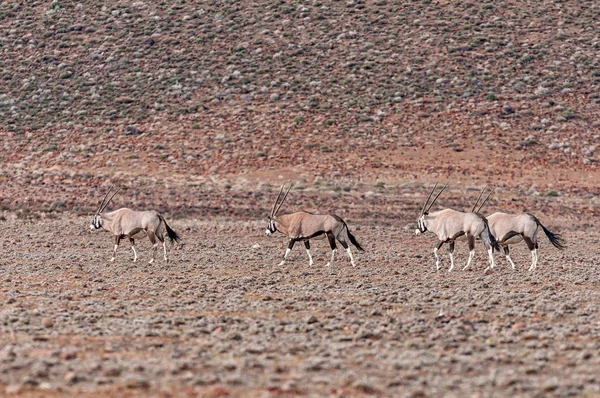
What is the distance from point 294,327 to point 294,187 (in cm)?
3206

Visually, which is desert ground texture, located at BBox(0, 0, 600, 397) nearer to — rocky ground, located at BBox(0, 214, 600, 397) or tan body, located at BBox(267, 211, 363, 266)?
rocky ground, located at BBox(0, 214, 600, 397)

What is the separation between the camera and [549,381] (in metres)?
9.77

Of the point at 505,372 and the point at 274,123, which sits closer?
the point at 505,372

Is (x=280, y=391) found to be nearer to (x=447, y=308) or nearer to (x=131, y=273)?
(x=447, y=308)

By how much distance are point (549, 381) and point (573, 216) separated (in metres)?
31.6

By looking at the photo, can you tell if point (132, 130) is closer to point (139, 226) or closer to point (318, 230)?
point (139, 226)

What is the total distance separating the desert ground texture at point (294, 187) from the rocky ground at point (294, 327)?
6 centimetres

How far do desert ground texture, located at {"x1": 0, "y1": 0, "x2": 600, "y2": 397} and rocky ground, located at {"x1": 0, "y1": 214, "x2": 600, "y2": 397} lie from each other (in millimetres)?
55

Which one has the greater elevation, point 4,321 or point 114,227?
point 4,321

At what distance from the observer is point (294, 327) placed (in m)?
13.2

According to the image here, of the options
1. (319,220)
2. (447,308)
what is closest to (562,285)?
(447,308)

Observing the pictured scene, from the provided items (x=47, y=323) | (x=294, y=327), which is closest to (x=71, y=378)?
(x=47, y=323)

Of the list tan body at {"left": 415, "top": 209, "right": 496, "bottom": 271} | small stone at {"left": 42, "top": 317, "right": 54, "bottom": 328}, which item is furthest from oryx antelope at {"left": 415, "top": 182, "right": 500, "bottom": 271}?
small stone at {"left": 42, "top": 317, "right": 54, "bottom": 328}

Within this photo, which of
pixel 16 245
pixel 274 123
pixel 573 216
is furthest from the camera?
pixel 274 123
